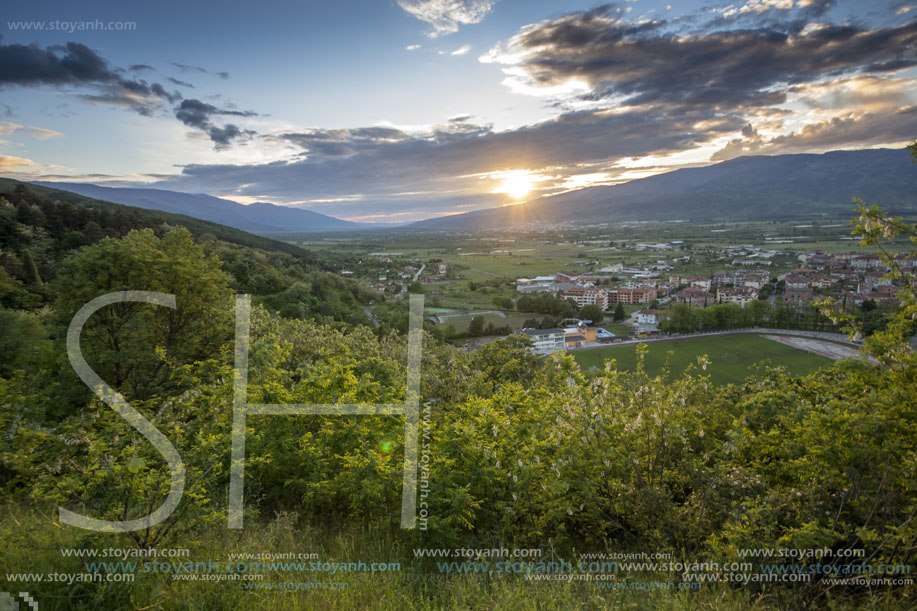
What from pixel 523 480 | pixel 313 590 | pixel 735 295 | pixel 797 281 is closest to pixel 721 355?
pixel 735 295

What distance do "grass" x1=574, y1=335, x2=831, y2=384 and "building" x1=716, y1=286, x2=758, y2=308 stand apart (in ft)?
66.3

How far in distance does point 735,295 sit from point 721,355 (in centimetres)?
3361

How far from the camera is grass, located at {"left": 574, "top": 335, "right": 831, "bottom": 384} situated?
39.5 m

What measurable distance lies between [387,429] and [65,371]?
918 cm

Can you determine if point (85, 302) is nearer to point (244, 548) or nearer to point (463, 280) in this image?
point (244, 548)

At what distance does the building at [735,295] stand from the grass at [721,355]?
20.2 meters

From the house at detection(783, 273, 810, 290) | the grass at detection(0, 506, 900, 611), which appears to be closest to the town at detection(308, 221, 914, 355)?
the house at detection(783, 273, 810, 290)

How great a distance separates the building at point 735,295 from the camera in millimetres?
71688

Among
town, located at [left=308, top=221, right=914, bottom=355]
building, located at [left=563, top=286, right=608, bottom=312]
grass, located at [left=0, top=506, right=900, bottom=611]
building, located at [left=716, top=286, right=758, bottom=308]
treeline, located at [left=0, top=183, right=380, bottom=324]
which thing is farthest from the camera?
building, located at [left=563, top=286, right=608, bottom=312]

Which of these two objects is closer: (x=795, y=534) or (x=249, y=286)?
(x=795, y=534)

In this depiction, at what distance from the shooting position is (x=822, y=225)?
166 meters

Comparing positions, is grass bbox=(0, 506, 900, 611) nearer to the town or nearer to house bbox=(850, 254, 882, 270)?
the town

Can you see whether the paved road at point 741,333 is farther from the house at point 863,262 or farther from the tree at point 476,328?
the house at point 863,262

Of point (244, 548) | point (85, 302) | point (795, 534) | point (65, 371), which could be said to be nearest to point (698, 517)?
point (795, 534)
